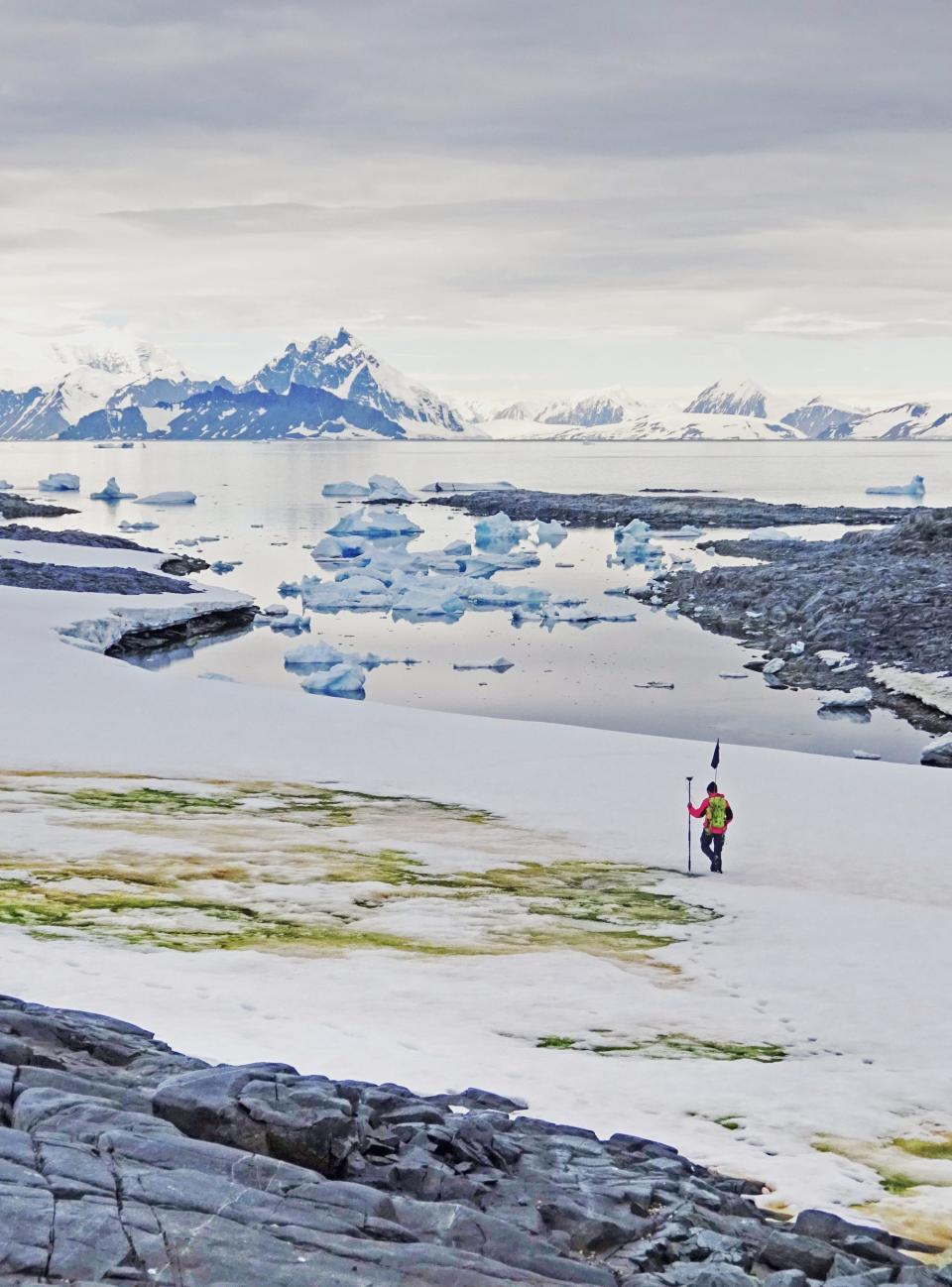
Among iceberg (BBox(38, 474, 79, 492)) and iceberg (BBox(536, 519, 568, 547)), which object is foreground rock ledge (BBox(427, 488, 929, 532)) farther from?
iceberg (BBox(38, 474, 79, 492))

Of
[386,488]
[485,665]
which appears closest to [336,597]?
[485,665]

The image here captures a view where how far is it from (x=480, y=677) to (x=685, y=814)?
836 inches

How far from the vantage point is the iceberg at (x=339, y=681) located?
37.8 metres

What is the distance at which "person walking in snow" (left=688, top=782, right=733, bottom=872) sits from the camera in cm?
1688

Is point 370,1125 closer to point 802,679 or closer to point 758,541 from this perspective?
point 802,679

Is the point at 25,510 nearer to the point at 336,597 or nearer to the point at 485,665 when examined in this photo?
the point at 336,597

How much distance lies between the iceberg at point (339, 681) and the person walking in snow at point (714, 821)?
2158cm

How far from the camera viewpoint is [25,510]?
323 ft

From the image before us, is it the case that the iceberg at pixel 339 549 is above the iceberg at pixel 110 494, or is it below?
below

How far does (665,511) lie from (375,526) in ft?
113

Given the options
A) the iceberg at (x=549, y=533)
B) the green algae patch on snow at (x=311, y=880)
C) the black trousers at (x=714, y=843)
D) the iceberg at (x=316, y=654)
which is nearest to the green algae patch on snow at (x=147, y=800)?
the green algae patch on snow at (x=311, y=880)

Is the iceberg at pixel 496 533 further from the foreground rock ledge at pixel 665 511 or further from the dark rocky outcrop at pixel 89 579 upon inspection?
the dark rocky outcrop at pixel 89 579

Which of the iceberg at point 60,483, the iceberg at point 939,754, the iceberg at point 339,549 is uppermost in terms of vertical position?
the iceberg at point 60,483

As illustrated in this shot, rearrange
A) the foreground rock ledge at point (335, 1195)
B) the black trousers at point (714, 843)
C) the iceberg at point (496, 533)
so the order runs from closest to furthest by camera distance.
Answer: the foreground rock ledge at point (335, 1195) → the black trousers at point (714, 843) → the iceberg at point (496, 533)
